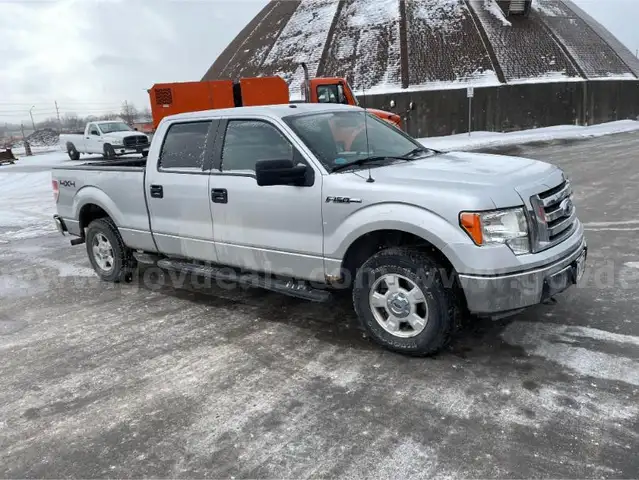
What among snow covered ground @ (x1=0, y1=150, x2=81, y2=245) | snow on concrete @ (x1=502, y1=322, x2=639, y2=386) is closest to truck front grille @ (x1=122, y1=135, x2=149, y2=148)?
snow covered ground @ (x1=0, y1=150, x2=81, y2=245)

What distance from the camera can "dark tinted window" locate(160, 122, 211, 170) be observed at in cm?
525

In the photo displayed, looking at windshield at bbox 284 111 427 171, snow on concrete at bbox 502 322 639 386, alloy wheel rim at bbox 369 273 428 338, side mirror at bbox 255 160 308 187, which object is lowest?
snow on concrete at bbox 502 322 639 386

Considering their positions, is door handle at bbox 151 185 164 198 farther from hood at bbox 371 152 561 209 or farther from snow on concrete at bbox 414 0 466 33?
snow on concrete at bbox 414 0 466 33

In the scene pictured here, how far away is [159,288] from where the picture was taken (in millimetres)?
6203

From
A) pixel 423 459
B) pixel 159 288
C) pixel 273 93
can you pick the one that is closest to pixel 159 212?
pixel 159 288

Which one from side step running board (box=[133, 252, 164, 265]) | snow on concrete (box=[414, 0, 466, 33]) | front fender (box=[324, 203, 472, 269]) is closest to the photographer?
front fender (box=[324, 203, 472, 269])

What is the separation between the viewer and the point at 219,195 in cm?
498

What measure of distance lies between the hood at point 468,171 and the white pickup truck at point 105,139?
70.6 feet

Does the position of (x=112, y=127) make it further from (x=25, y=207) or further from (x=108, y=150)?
(x=25, y=207)

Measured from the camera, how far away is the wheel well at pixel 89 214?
6.54 m

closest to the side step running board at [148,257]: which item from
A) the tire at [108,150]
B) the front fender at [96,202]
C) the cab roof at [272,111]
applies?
the front fender at [96,202]

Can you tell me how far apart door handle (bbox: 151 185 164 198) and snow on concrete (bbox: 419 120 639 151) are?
18.3 metres

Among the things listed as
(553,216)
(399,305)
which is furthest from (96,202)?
(553,216)

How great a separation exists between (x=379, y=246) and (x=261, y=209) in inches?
43.1
